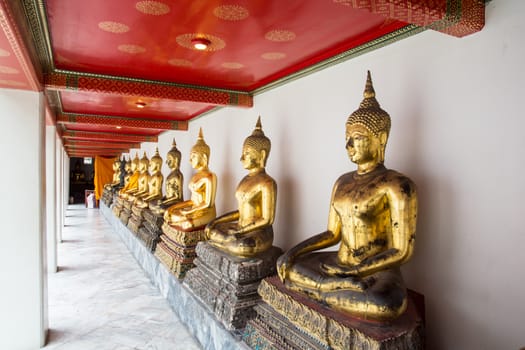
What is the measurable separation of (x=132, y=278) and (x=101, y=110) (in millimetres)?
2699

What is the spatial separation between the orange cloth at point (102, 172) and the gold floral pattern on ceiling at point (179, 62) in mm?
15692

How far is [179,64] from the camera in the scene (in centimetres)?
321

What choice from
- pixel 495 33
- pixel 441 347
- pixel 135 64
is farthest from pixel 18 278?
pixel 495 33

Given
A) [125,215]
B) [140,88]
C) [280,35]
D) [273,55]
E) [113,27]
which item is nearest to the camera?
[113,27]

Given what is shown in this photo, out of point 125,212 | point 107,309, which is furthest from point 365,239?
point 125,212

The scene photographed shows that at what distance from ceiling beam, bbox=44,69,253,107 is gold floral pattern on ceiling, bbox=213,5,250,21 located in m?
1.72

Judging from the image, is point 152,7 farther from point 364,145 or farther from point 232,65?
point 364,145

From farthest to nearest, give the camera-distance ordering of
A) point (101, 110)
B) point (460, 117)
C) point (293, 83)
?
point (101, 110), point (293, 83), point (460, 117)

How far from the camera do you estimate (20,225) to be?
3.08 m

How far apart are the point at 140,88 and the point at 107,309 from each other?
2.40 metres

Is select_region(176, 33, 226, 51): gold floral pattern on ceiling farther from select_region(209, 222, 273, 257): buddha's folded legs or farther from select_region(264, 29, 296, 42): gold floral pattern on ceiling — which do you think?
select_region(209, 222, 273, 257): buddha's folded legs

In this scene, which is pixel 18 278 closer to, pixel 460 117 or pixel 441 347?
pixel 441 347

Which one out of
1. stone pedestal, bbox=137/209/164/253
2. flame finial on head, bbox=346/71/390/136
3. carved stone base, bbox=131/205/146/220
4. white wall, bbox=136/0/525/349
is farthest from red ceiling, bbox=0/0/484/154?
carved stone base, bbox=131/205/146/220

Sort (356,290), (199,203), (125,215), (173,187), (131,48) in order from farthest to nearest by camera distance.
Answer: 1. (125,215)
2. (173,187)
3. (199,203)
4. (131,48)
5. (356,290)
